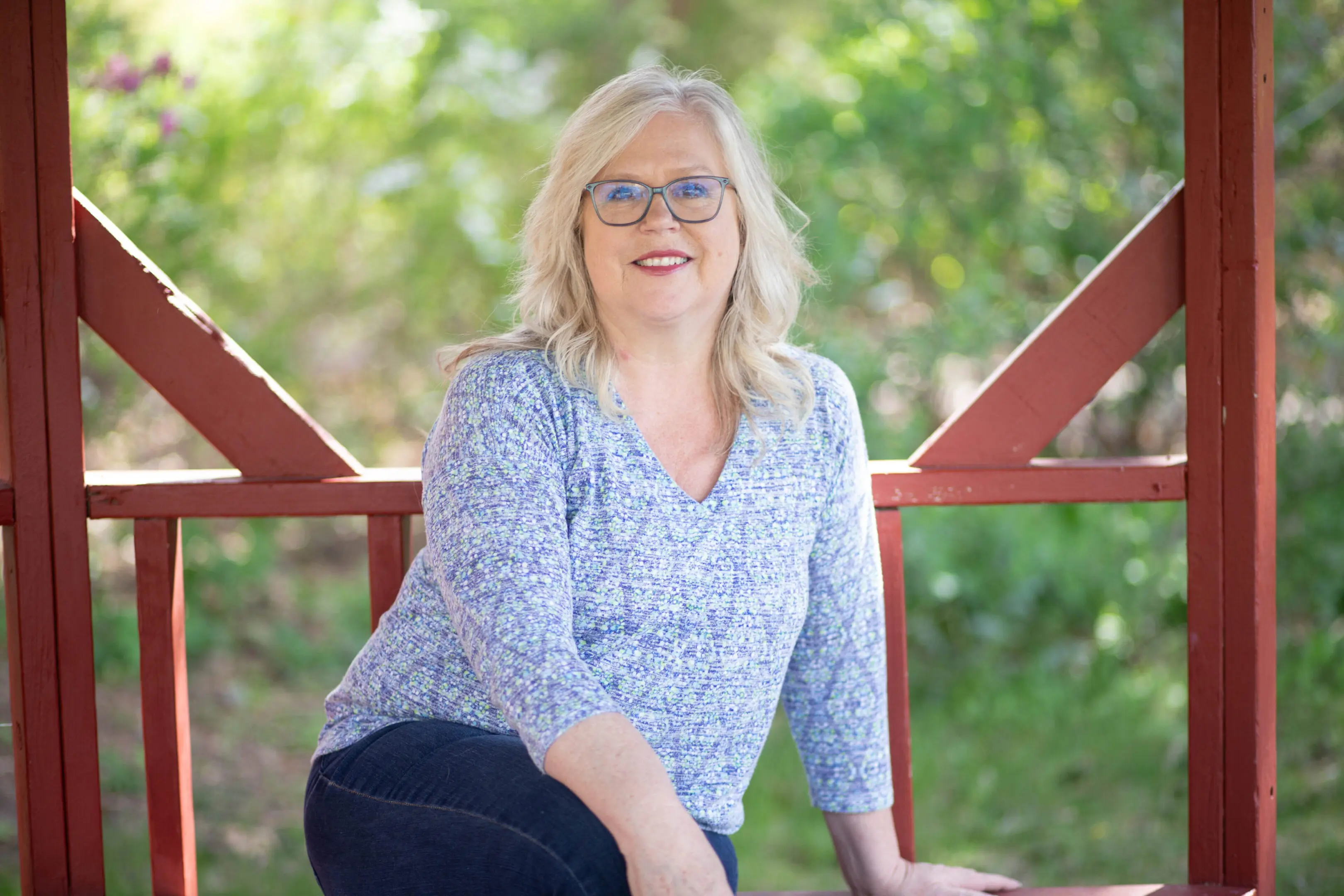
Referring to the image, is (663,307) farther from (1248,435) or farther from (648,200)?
(1248,435)

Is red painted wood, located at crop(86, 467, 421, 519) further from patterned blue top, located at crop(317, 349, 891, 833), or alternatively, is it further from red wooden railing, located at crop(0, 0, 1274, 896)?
patterned blue top, located at crop(317, 349, 891, 833)

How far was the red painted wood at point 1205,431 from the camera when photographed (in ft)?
6.53

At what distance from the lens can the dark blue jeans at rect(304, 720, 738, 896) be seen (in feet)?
5.04

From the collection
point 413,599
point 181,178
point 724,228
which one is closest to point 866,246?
point 181,178

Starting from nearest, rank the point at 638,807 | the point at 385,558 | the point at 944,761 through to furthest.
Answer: the point at 638,807 < the point at 385,558 < the point at 944,761

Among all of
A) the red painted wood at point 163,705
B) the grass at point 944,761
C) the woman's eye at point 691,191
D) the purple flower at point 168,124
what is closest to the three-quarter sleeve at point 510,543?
the woman's eye at point 691,191

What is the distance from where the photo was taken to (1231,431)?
2006 millimetres

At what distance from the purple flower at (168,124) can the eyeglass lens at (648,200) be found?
2.10 metres

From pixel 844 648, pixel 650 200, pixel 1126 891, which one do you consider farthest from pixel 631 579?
pixel 1126 891

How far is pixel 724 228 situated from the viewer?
1.90m

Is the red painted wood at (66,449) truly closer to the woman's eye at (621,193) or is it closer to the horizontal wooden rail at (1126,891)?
the woman's eye at (621,193)

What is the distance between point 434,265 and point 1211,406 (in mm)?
3991

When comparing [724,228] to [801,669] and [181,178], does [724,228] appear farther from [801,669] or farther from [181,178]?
[181,178]

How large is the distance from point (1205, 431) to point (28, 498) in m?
1.90
